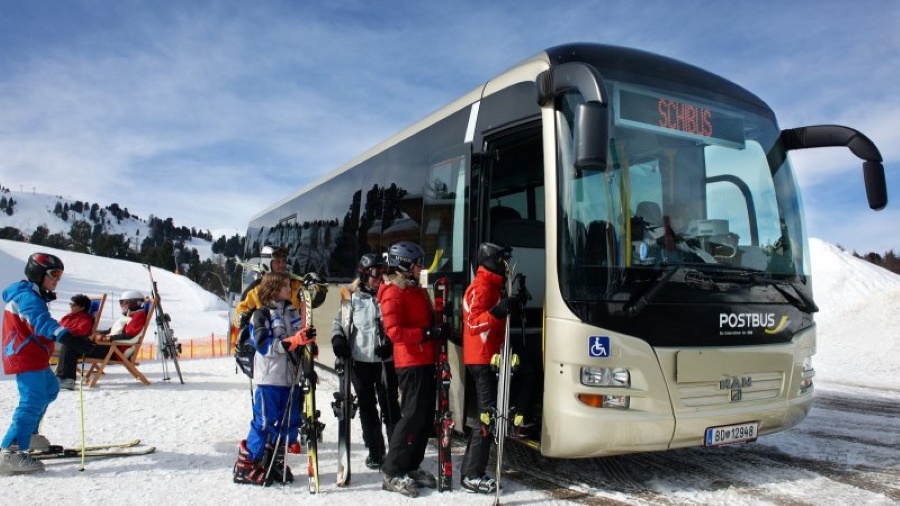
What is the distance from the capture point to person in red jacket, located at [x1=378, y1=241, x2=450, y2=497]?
4824 mm

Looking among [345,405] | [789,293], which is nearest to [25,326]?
[345,405]

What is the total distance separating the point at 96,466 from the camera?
5465mm

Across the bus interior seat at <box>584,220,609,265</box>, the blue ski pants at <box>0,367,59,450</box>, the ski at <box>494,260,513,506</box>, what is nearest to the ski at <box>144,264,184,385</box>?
the blue ski pants at <box>0,367,59,450</box>

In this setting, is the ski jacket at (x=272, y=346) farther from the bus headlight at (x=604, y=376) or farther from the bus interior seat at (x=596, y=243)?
the bus interior seat at (x=596, y=243)

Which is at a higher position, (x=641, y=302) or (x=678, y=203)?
(x=678, y=203)

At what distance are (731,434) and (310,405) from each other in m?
3.47

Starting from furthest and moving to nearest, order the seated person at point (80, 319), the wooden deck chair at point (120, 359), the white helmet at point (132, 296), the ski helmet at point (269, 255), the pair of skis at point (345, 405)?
the white helmet at point (132, 296) < the wooden deck chair at point (120, 359) < the seated person at point (80, 319) < the ski helmet at point (269, 255) < the pair of skis at point (345, 405)

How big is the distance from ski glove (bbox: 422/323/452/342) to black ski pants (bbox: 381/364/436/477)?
0.27 m

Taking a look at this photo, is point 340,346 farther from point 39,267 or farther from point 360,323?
point 39,267

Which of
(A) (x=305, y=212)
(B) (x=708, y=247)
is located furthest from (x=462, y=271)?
(A) (x=305, y=212)

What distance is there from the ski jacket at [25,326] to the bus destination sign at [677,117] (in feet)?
16.9

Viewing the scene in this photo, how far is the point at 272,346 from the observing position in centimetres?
495

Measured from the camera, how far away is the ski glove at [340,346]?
5.09 m

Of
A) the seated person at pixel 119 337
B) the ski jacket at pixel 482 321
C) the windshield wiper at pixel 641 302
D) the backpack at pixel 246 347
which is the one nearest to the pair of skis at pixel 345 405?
the backpack at pixel 246 347
